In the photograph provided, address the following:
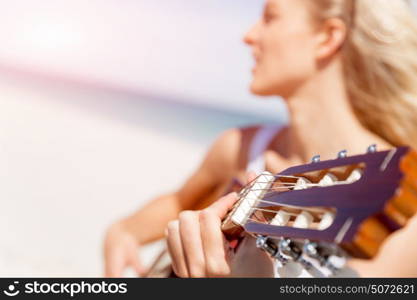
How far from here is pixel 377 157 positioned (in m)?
0.48

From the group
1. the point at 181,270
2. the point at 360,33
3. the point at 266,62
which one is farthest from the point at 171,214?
the point at 181,270

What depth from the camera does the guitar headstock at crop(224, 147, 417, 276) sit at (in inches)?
16.8

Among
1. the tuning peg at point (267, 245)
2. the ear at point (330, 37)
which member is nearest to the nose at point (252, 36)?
the ear at point (330, 37)

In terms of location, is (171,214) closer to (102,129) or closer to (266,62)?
(266,62)

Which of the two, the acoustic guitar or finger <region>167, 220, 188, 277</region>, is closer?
the acoustic guitar

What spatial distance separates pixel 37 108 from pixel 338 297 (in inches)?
66.2

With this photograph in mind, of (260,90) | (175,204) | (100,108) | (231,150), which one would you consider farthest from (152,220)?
(100,108)

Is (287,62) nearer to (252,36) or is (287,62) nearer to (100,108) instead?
(252,36)

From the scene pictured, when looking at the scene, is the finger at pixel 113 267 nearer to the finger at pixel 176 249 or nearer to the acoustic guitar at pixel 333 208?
the finger at pixel 176 249

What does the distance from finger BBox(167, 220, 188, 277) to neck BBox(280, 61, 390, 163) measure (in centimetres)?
48

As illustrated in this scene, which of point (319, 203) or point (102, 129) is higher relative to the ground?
point (102, 129)

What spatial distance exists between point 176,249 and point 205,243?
0.20ft

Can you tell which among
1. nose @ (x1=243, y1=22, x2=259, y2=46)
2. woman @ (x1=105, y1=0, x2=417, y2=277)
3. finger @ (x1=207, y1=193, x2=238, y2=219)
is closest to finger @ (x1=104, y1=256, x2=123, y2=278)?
woman @ (x1=105, y1=0, x2=417, y2=277)

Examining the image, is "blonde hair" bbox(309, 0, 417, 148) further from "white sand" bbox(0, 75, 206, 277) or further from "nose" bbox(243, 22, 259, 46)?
"white sand" bbox(0, 75, 206, 277)
